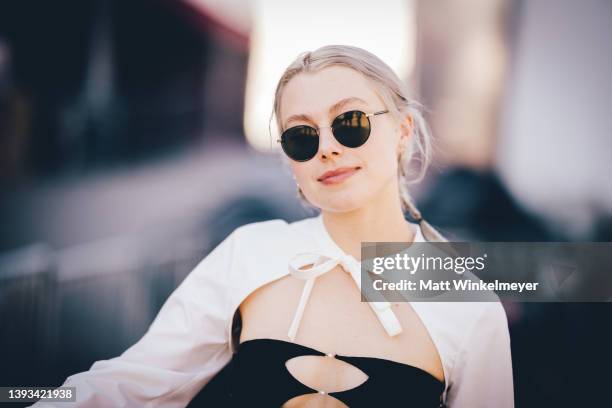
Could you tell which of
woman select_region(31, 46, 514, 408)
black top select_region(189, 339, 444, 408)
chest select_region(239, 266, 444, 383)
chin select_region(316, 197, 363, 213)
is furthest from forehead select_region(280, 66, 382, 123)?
black top select_region(189, 339, 444, 408)

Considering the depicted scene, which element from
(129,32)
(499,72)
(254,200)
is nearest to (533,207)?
(499,72)

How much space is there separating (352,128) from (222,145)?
3599mm

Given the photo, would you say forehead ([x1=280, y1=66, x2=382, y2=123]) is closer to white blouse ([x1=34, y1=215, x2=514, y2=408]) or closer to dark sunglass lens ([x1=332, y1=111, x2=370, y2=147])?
dark sunglass lens ([x1=332, y1=111, x2=370, y2=147])

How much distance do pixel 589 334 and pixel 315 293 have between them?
168 centimetres

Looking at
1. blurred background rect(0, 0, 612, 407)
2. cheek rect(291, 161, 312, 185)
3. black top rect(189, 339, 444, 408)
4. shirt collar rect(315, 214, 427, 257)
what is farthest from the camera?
blurred background rect(0, 0, 612, 407)

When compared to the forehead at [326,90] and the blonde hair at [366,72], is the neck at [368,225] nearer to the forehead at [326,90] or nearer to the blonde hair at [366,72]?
the blonde hair at [366,72]

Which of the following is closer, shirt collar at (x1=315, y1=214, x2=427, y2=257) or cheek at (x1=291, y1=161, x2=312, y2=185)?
cheek at (x1=291, y1=161, x2=312, y2=185)

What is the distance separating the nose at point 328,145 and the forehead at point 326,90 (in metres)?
0.05

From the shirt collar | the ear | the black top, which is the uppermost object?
the ear

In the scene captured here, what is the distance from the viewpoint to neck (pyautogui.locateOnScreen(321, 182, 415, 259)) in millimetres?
1356

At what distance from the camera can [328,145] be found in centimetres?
121

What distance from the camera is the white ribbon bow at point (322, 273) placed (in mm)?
1210

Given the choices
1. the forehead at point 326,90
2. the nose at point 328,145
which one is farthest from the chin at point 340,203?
the forehead at point 326,90

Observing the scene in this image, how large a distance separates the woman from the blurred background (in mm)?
430
